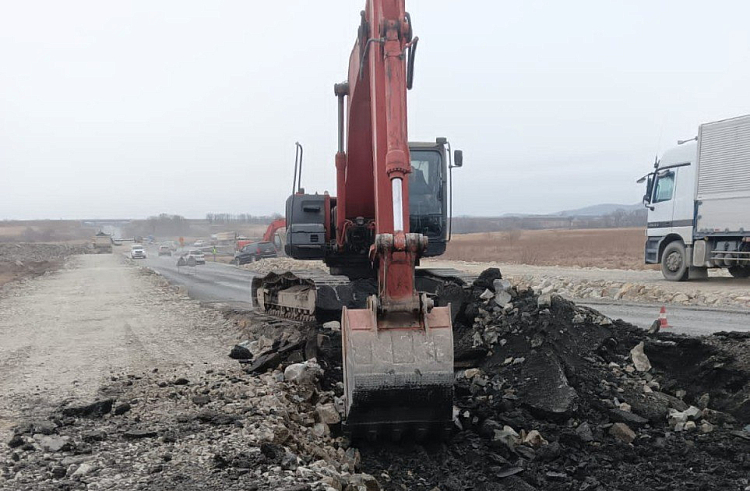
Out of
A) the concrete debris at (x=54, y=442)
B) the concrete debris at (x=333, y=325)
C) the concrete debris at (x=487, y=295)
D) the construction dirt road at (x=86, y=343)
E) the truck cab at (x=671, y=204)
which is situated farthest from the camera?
the truck cab at (x=671, y=204)

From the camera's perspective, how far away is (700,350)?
657cm

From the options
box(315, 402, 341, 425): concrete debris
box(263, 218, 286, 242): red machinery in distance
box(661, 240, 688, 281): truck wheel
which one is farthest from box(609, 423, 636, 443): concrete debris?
box(263, 218, 286, 242): red machinery in distance

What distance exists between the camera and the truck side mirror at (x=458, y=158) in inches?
360

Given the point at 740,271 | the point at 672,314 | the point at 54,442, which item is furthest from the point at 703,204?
the point at 54,442

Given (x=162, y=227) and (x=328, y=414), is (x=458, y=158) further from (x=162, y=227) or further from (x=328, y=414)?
(x=162, y=227)

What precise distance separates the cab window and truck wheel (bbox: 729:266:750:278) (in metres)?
2.70

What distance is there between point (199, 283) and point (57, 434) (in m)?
17.5

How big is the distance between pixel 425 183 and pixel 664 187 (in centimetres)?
1079

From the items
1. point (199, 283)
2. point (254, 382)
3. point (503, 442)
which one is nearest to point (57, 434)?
point (254, 382)

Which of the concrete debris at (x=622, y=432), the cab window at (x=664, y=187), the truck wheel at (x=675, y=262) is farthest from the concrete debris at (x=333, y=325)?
the cab window at (x=664, y=187)

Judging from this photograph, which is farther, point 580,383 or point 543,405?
point 580,383

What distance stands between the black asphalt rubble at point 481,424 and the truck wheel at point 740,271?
11.4 metres

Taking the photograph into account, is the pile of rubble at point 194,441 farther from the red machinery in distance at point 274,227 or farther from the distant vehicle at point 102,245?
the distant vehicle at point 102,245

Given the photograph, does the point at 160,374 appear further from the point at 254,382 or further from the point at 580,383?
the point at 580,383
